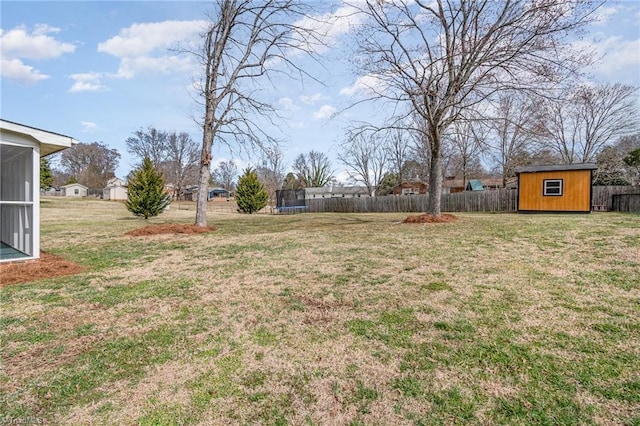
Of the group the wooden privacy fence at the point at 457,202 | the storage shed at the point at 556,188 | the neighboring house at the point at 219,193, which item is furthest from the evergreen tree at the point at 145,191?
the neighboring house at the point at 219,193

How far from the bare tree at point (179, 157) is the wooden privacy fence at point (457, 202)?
2740 cm

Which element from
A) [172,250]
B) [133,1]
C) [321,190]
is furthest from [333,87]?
[321,190]

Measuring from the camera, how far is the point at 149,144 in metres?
46.8

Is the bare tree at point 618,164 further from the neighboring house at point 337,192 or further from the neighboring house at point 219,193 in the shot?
the neighboring house at point 219,193

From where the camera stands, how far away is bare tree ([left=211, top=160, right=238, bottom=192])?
62.5 meters

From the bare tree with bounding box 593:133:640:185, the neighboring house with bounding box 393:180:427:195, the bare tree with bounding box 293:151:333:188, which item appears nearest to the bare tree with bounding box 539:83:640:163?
the bare tree with bounding box 593:133:640:185

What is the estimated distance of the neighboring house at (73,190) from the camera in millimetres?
49031

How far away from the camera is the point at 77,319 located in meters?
3.19

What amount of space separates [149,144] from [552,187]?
161ft

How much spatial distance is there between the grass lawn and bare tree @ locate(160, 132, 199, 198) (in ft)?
153

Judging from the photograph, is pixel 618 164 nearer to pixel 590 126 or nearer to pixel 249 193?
pixel 590 126

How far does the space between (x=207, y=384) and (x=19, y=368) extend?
1464 millimetres

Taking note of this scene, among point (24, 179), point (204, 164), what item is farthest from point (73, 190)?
point (24, 179)

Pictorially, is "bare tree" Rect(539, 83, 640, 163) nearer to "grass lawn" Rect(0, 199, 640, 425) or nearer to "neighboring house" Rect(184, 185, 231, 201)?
"grass lawn" Rect(0, 199, 640, 425)
